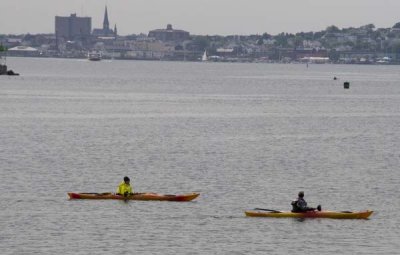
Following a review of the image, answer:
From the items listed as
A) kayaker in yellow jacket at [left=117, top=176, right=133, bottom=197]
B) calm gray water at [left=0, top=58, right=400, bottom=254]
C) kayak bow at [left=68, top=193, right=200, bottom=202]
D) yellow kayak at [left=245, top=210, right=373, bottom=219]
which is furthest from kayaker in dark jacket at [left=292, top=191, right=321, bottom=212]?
kayaker in yellow jacket at [left=117, top=176, right=133, bottom=197]

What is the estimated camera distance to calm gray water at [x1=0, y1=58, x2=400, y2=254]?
57.0 metres

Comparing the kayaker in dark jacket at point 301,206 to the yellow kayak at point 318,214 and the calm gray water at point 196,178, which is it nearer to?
the yellow kayak at point 318,214

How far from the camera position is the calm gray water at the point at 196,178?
187 feet

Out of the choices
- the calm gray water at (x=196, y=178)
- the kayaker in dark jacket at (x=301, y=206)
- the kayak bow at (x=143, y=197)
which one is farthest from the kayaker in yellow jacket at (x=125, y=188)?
the kayaker in dark jacket at (x=301, y=206)

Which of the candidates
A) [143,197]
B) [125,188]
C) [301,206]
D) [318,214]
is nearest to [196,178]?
[143,197]

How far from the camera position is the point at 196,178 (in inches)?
3130

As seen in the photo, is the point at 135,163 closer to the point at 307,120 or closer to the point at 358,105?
the point at 307,120

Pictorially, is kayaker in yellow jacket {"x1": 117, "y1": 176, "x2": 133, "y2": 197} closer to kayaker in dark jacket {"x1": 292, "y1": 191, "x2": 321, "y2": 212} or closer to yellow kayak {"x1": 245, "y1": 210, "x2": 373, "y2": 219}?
yellow kayak {"x1": 245, "y1": 210, "x2": 373, "y2": 219}

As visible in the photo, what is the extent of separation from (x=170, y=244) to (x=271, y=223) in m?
7.71

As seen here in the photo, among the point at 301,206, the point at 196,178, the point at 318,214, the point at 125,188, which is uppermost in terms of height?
the point at 301,206

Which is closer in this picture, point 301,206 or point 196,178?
point 301,206

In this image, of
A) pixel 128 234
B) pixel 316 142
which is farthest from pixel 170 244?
pixel 316 142

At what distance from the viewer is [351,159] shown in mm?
93812

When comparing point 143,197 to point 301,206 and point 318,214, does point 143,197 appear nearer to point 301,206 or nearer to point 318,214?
point 301,206
